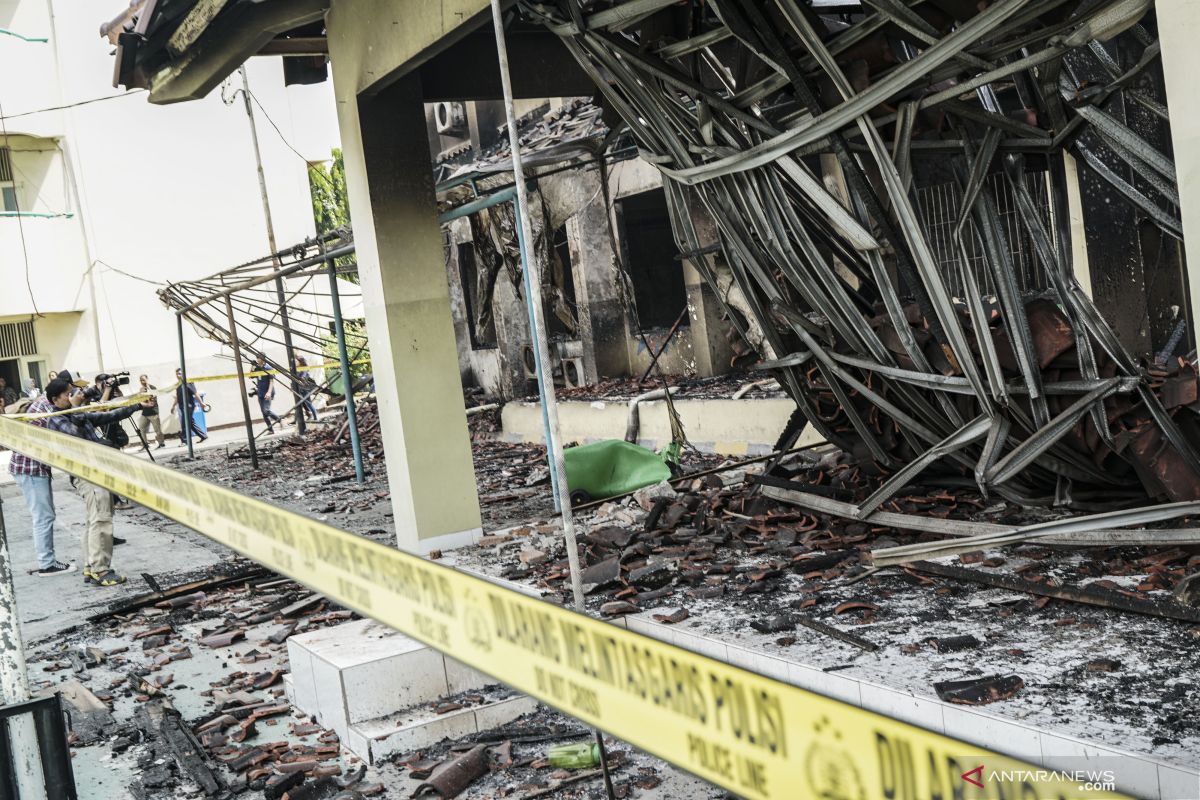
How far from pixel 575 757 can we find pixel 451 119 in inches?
708

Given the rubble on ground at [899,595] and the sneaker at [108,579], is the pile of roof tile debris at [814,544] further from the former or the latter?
the sneaker at [108,579]

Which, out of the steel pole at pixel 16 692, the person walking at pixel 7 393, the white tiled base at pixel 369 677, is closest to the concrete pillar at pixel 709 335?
the white tiled base at pixel 369 677

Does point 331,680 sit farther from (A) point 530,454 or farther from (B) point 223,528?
(A) point 530,454

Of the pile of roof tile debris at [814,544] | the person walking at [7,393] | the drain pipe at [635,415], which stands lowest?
the pile of roof tile debris at [814,544]

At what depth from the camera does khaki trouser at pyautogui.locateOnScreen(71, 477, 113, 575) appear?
30.6 ft

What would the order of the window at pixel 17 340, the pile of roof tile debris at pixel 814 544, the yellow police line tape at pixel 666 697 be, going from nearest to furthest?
the yellow police line tape at pixel 666 697, the pile of roof tile debris at pixel 814 544, the window at pixel 17 340

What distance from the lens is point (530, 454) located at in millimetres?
13969

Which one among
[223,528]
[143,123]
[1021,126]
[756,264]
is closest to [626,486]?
[756,264]

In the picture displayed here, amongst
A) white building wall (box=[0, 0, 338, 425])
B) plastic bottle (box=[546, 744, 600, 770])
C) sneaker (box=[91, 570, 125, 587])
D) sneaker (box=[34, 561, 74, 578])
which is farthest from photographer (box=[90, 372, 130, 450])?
white building wall (box=[0, 0, 338, 425])

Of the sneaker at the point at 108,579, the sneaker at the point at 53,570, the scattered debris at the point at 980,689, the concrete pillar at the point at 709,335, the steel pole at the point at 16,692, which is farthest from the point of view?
the concrete pillar at the point at 709,335

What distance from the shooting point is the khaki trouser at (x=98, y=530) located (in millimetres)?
9336

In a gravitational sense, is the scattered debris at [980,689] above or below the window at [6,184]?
below

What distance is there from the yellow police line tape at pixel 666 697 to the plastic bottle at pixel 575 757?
1.91 m

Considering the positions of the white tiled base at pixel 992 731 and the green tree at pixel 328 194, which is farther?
the green tree at pixel 328 194
